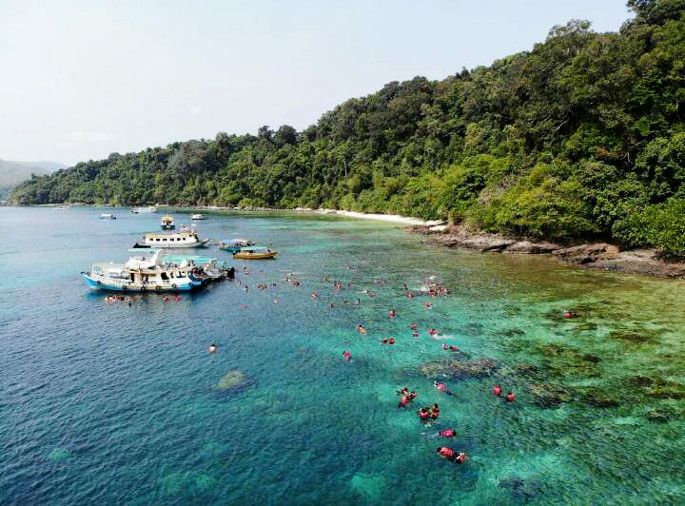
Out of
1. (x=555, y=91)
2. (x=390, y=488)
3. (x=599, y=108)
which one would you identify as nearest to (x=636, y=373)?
(x=390, y=488)

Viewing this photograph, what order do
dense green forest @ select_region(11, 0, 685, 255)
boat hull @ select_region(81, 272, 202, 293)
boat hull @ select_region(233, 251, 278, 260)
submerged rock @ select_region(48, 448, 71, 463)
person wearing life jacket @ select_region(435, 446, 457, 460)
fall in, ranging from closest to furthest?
person wearing life jacket @ select_region(435, 446, 457, 460) → submerged rock @ select_region(48, 448, 71, 463) → boat hull @ select_region(81, 272, 202, 293) → dense green forest @ select_region(11, 0, 685, 255) → boat hull @ select_region(233, 251, 278, 260)

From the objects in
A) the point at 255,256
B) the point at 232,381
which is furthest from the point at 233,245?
the point at 232,381

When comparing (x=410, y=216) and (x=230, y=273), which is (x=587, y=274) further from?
(x=410, y=216)

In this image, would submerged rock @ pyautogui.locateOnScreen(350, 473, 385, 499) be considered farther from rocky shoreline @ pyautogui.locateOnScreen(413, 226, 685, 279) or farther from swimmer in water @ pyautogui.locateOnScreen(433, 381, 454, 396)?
rocky shoreline @ pyautogui.locateOnScreen(413, 226, 685, 279)

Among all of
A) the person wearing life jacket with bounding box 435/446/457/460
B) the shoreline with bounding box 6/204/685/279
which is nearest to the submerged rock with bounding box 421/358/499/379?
the person wearing life jacket with bounding box 435/446/457/460

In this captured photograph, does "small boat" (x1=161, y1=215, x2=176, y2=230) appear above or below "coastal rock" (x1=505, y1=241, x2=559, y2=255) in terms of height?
above

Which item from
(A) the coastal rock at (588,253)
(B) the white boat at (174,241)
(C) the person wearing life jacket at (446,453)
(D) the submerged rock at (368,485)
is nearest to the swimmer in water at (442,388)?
(C) the person wearing life jacket at (446,453)
